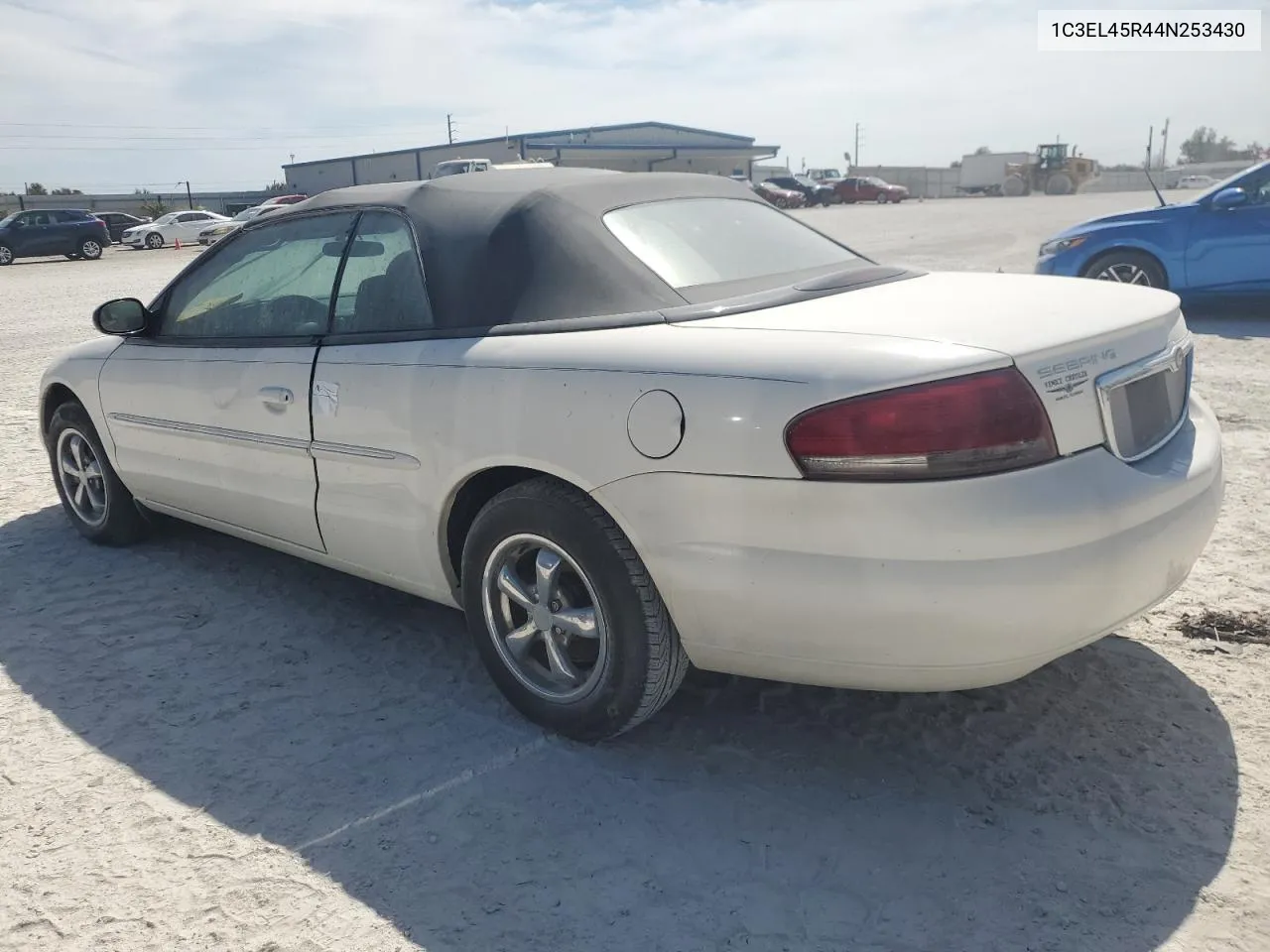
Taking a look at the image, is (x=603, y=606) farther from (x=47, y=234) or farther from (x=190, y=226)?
(x=190, y=226)

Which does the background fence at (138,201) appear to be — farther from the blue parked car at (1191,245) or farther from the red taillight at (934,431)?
the red taillight at (934,431)

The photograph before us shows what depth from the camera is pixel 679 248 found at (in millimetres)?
3191

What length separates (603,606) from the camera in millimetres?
2764

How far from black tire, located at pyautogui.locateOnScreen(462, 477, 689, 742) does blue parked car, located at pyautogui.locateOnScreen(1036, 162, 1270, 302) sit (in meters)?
8.29

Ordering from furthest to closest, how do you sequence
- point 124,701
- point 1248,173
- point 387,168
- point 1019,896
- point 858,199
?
point 387,168, point 858,199, point 1248,173, point 124,701, point 1019,896

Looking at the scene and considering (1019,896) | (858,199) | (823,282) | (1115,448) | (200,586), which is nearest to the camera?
(1019,896)

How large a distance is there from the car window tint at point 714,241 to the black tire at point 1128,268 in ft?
23.0

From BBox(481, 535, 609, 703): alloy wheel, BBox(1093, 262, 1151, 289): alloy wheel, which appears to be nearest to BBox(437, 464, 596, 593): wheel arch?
BBox(481, 535, 609, 703): alloy wheel

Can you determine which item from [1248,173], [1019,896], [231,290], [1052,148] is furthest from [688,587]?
[1052,148]

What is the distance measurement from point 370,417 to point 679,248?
1.09 m

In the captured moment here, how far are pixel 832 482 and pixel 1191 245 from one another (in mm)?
8756

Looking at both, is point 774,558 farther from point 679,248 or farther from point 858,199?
point 858,199

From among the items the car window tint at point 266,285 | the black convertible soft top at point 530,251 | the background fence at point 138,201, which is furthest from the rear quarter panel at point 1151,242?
the background fence at point 138,201

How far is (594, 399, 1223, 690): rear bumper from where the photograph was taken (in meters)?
2.28
